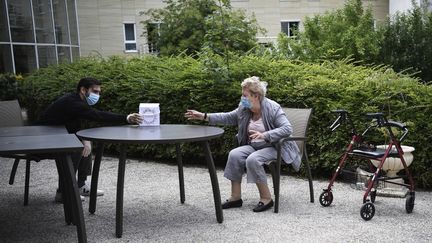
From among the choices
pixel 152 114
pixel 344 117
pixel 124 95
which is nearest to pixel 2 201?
pixel 152 114

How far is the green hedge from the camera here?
5.34 metres

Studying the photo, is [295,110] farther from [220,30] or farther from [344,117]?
[220,30]

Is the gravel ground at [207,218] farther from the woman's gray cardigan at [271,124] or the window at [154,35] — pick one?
the window at [154,35]

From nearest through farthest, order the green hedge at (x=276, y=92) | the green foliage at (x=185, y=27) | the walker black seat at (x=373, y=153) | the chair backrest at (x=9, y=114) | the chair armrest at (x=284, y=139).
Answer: the walker black seat at (x=373, y=153)
the chair armrest at (x=284, y=139)
the green hedge at (x=276, y=92)
the chair backrest at (x=9, y=114)
the green foliage at (x=185, y=27)

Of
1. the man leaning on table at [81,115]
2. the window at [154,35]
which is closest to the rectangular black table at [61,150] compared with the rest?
the man leaning on table at [81,115]

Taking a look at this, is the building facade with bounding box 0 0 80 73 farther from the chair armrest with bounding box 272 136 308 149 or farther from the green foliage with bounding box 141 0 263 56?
the chair armrest with bounding box 272 136 308 149

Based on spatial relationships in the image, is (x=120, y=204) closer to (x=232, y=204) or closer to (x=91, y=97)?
(x=232, y=204)

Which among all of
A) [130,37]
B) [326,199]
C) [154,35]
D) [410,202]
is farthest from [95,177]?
[130,37]

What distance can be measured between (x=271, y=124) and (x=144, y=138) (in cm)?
142

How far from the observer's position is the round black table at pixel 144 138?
3852mm

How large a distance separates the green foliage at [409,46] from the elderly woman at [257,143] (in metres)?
7.13

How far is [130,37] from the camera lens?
26328 millimetres

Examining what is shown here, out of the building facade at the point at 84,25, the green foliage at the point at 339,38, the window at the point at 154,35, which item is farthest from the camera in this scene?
the building facade at the point at 84,25

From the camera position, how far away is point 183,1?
50.2 feet
